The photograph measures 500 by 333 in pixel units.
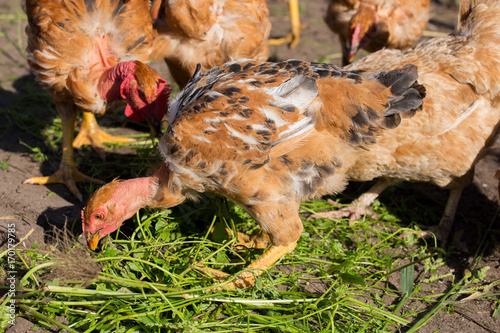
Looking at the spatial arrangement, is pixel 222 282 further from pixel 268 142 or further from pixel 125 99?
pixel 125 99

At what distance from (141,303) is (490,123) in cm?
292

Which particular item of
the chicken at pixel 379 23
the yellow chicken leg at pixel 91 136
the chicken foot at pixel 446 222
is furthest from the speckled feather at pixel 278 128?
the chicken at pixel 379 23

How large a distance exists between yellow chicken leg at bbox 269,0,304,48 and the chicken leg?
3720 millimetres

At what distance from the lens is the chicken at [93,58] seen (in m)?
3.26

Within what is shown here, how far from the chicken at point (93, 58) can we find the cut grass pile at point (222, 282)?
91cm

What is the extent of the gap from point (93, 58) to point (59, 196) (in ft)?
3.98

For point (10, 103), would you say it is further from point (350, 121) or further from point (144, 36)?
point (350, 121)

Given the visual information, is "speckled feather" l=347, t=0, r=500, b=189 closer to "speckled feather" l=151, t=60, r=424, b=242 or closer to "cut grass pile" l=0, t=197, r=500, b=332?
"speckled feather" l=151, t=60, r=424, b=242

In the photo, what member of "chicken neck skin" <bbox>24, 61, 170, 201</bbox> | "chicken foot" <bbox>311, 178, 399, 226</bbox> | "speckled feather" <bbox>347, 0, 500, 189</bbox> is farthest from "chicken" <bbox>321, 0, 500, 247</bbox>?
"chicken neck skin" <bbox>24, 61, 170, 201</bbox>

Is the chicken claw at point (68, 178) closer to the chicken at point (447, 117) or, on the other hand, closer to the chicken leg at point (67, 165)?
the chicken leg at point (67, 165)

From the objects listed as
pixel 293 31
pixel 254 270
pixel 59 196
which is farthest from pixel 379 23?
pixel 59 196

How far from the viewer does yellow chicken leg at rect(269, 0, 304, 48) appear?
21.4 feet

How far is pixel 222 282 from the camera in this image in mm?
2783

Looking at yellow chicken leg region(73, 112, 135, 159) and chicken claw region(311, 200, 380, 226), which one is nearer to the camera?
chicken claw region(311, 200, 380, 226)
